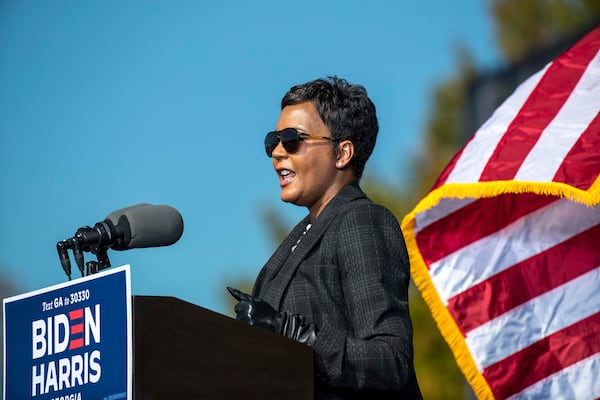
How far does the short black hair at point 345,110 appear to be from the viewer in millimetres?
3006

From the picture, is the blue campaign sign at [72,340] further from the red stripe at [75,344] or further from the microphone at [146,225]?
the microphone at [146,225]

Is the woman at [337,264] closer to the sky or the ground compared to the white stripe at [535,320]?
closer to the sky

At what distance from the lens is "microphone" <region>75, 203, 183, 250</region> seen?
2602 mm

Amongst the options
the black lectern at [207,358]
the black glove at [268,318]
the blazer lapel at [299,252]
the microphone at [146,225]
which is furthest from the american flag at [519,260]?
the black lectern at [207,358]

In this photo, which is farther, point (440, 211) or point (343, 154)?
point (440, 211)

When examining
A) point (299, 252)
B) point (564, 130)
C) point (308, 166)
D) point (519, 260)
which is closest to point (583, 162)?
point (564, 130)

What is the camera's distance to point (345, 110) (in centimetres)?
302

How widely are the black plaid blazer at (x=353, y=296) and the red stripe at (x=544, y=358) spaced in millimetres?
1954

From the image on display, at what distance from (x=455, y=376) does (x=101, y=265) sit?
1385 centimetres

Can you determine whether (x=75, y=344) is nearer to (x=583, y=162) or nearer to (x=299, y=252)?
(x=299, y=252)

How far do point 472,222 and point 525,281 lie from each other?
0.33m

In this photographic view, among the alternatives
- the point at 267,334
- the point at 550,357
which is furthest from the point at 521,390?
the point at 267,334

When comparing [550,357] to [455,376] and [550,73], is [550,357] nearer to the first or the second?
[550,73]

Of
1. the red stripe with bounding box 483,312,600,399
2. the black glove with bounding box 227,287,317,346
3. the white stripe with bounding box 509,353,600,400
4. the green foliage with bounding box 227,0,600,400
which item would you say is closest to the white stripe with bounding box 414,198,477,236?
the red stripe with bounding box 483,312,600,399
